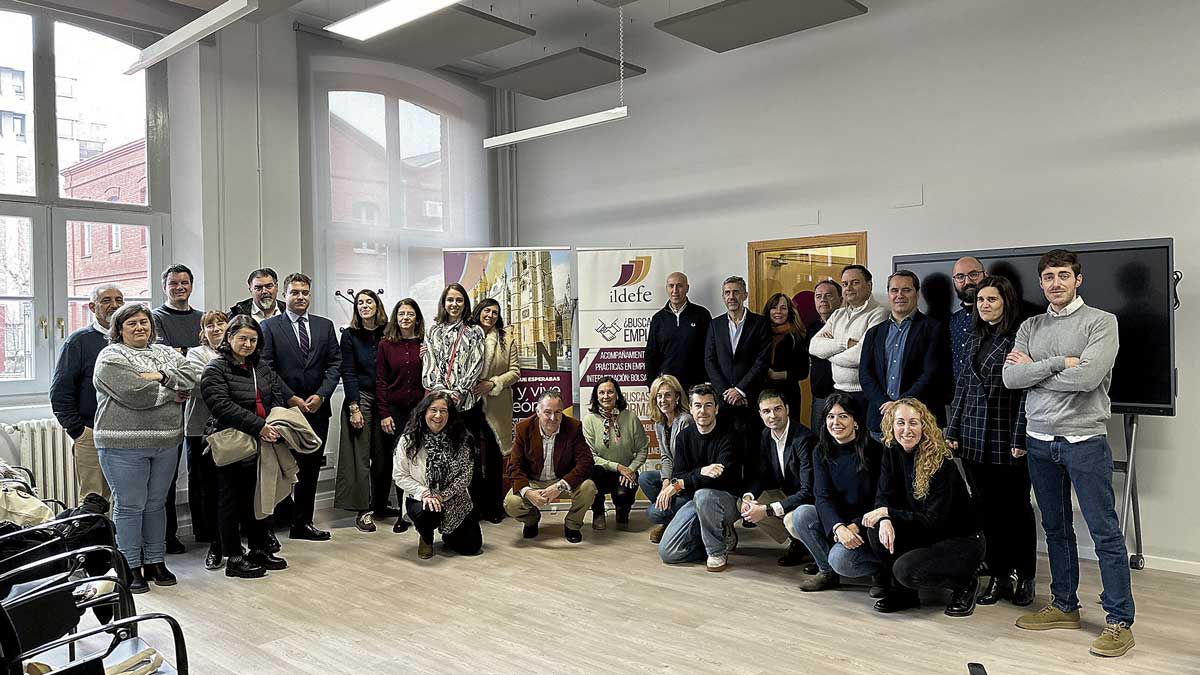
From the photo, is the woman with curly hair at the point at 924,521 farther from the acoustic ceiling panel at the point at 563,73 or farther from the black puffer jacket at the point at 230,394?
the acoustic ceiling panel at the point at 563,73

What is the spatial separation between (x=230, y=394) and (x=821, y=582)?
3.22m

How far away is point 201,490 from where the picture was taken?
5250mm

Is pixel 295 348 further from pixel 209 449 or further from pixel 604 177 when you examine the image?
pixel 604 177

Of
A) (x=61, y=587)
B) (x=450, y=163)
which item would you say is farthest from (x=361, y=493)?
(x=61, y=587)

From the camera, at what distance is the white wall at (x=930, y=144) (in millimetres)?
4816

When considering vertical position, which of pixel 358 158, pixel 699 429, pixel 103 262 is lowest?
pixel 699 429

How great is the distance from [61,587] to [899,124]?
5273 millimetres

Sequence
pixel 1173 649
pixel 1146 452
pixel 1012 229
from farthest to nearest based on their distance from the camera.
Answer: pixel 1012 229 < pixel 1146 452 < pixel 1173 649

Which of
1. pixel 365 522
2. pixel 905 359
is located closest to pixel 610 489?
pixel 365 522

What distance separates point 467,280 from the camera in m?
6.91

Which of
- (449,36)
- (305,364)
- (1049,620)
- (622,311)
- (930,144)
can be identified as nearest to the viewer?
(1049,620)

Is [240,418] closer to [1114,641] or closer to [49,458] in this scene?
[49,458]

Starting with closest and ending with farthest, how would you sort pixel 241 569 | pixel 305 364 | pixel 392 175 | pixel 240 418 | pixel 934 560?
pixel 934 560 < pixel 240 418 < pixel 241 569 < pixel 305 364 < pixel 392 175

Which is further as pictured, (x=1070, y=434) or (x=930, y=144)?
(x=930, y=144)
